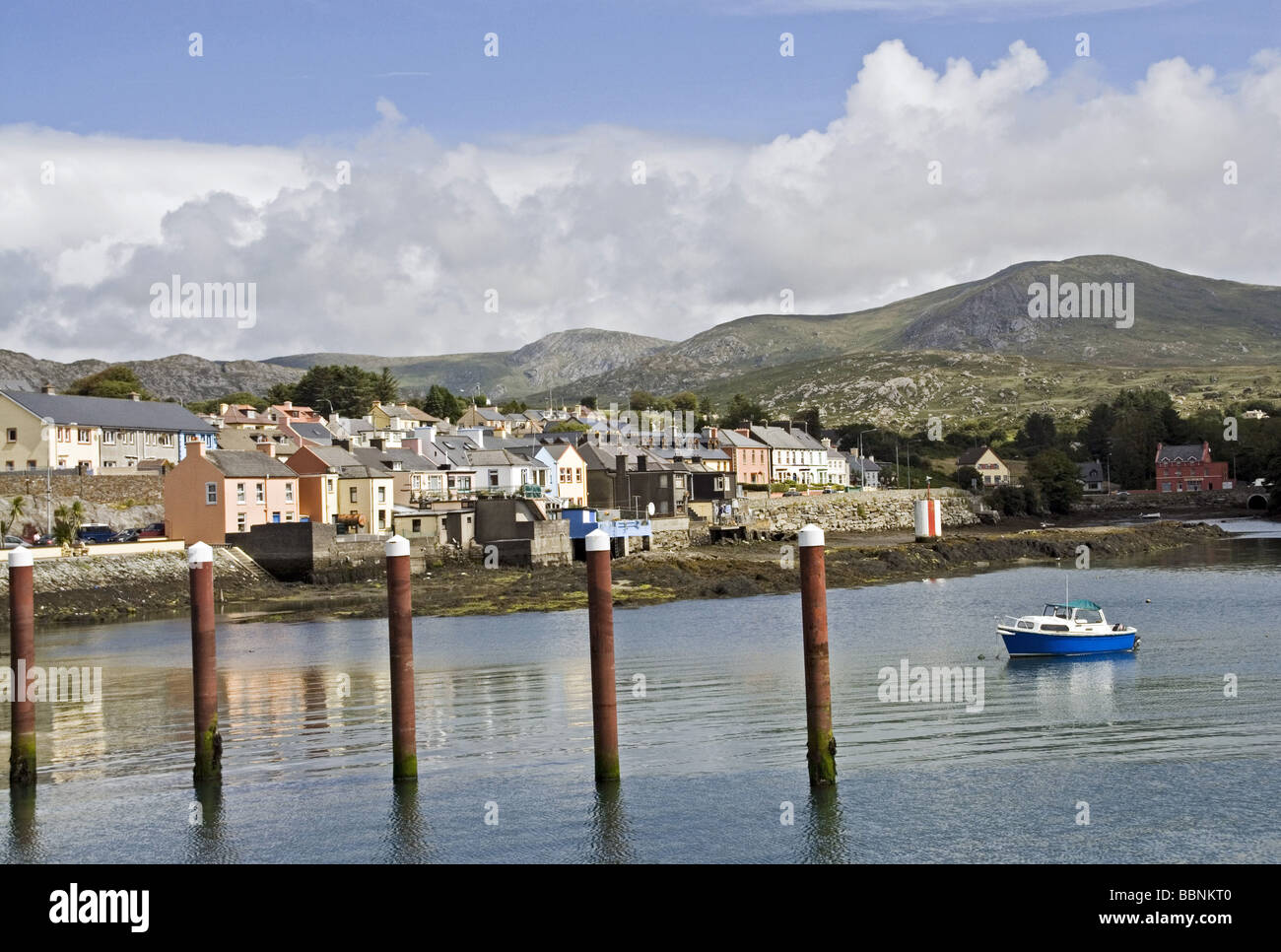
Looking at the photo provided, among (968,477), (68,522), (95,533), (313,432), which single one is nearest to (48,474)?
(68,522)

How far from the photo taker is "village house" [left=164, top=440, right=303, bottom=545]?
78.0 m

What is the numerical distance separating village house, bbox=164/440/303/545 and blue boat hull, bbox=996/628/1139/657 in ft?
156

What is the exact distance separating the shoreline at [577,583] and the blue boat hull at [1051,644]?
2370cm

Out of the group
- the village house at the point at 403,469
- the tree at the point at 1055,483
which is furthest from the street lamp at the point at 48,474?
the tree at the point at 1055,483

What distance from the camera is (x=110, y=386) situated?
137 meters

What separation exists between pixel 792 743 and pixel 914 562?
2218 inches

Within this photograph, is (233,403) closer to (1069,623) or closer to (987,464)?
(987,464)

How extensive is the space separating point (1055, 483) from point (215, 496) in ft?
306

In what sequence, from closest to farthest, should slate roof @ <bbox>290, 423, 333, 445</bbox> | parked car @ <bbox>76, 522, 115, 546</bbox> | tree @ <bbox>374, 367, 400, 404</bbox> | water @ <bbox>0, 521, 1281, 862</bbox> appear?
1. water @ <bbox>0, 521, 1281, 862</bbox>
2. parked car @ <bbox>76, 522, 115, 546</bbox>
3. slate roof @ <bbox>290, 423, 333, 445</bbox>
4. tree @ <bbox>374, 367, 400, 404</bbox>

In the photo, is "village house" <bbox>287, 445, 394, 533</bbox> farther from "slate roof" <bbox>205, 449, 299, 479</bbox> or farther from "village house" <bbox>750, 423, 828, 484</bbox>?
"village house" <bbox>750, 423, 828, 484</bbox>

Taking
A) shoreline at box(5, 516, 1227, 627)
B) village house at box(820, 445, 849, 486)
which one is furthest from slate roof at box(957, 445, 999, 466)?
shoreline at box(5, 516, 1227, 627)
